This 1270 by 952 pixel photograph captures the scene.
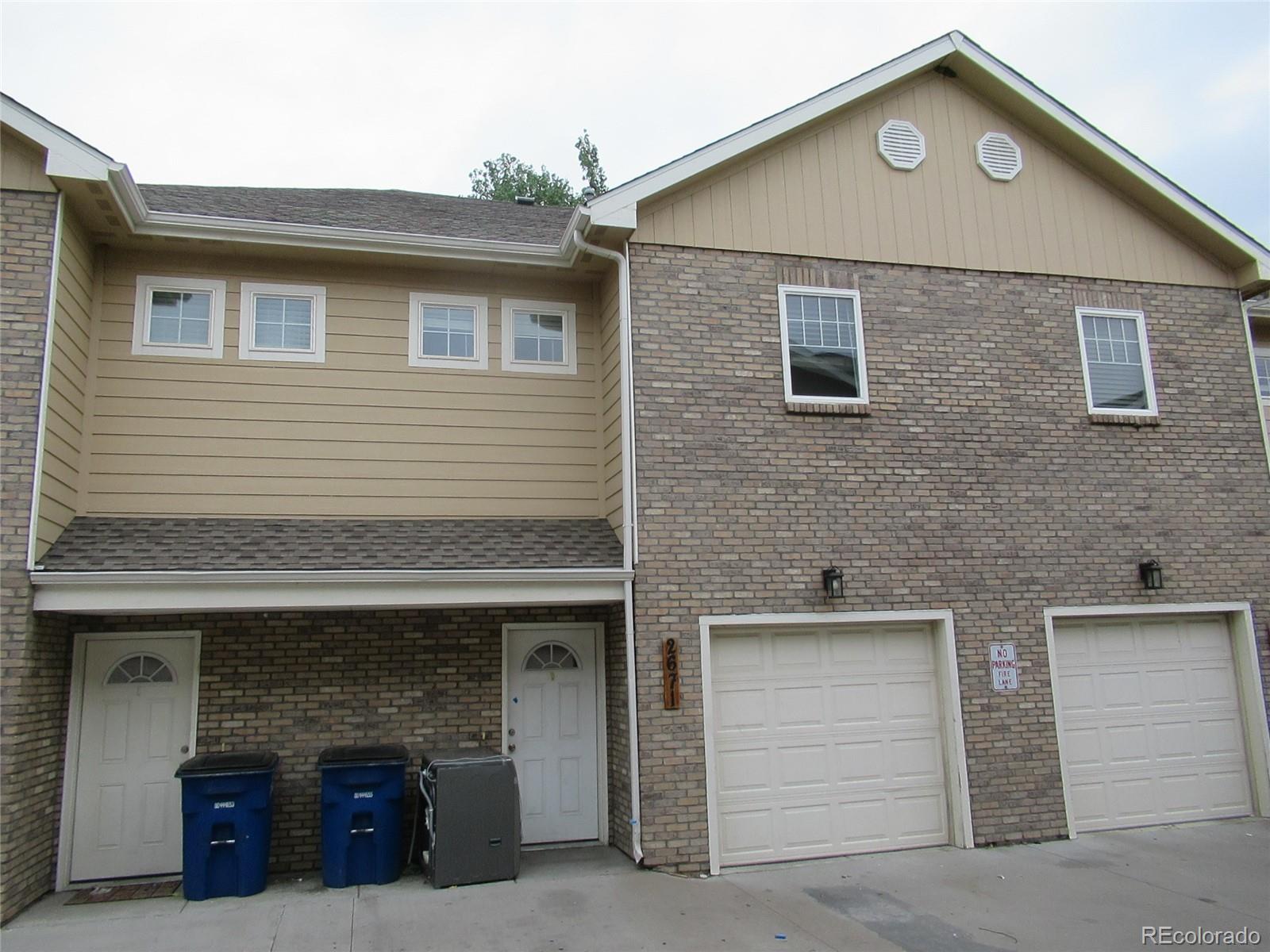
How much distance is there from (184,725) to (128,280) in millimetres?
3962

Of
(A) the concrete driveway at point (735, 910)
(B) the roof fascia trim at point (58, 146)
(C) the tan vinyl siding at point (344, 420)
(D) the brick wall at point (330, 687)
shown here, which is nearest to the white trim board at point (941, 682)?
(A) the concrete driveway at point (735, 910)

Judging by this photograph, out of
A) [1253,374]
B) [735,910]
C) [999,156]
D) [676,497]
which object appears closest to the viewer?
[735,910]

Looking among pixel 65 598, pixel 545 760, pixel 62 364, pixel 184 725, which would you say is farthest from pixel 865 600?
pixel 62 364

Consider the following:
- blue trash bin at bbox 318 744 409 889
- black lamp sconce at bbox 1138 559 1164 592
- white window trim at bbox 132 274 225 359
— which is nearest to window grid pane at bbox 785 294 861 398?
black lamp sconce at bbox 1138 559 1164 592

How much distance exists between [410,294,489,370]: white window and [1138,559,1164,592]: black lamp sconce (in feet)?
22.1

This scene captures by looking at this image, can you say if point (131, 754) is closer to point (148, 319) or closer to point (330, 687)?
point (330, 687)

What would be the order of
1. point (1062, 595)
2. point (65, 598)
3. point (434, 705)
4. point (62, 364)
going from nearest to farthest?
1. point (65, 598)
2. point (62, 364)
3. point (434, 705)
4. point (1062, 595)

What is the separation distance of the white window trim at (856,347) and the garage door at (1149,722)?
308cm

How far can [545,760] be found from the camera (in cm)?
882

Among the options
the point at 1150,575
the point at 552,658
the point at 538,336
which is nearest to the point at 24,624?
the point at 552,658

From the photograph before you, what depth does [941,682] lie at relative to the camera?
895 cm

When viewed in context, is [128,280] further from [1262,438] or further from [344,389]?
[1262,438]

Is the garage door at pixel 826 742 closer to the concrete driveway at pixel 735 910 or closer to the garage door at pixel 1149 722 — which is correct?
the concrete driveway at pixel 735 910

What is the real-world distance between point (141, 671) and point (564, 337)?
484 centimetres
